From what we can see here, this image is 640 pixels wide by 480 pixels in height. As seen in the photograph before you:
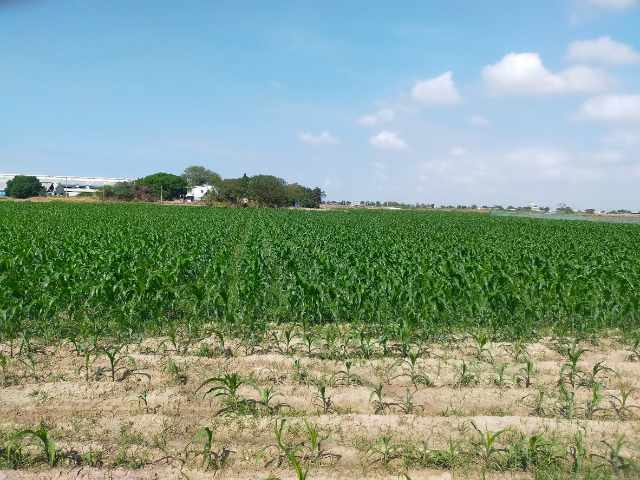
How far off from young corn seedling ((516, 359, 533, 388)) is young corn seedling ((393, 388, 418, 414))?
1.46 meters

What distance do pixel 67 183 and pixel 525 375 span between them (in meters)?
149

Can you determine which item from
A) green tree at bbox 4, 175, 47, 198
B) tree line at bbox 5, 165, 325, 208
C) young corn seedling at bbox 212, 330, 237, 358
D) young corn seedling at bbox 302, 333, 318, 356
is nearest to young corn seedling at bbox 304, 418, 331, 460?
young corn seedling at bbox 302, 333, 318, 356

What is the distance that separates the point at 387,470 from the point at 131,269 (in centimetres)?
786

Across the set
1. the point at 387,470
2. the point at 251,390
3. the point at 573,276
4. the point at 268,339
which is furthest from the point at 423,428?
the point at 573,276

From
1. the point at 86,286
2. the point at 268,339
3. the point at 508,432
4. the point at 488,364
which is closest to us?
the point at 508,432

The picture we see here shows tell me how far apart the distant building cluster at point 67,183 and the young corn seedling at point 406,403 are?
12211cm

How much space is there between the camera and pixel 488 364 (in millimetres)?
5883

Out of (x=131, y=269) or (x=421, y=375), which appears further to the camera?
(x=131, y=269)

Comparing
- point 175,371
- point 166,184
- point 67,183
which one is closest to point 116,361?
point 175,371

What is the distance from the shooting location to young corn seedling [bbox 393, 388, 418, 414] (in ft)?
14.9

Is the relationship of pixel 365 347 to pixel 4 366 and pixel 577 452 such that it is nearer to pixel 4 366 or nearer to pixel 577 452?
pixel 577 452

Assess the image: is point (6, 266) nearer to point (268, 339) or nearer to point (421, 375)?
point (268, 339)

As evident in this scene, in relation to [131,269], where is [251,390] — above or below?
below

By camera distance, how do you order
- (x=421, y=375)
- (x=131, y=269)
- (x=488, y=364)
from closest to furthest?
(x=421, y=375) → (x=488, y=364) → (x=131, y=269)
